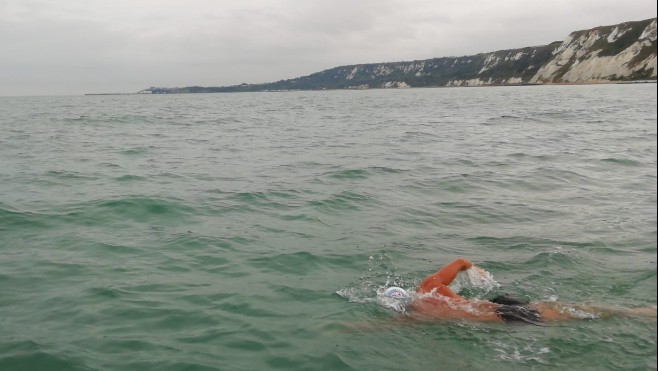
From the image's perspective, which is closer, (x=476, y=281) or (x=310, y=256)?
(x=476, y=281)

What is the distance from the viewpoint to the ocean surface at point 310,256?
20.0 feet

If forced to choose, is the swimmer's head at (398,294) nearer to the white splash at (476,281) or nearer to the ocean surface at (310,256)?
the ocean surface at (310,256)

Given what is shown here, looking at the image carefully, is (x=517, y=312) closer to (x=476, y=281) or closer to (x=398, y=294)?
(x=476, y=281)

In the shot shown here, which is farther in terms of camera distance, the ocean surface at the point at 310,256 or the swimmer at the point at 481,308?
the swimmer at the point at 481,308

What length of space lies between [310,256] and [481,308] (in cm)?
337

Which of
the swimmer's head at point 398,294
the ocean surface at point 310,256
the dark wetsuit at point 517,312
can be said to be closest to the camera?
the ocean surface at point 310,256

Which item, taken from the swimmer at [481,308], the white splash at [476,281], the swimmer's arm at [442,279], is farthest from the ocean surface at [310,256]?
the swimmer's arm at [442,279]

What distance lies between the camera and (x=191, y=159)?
20.5 meters

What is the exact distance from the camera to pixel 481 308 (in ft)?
24.1

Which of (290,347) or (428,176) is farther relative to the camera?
(428,176)

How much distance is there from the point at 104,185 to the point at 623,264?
1343 cm

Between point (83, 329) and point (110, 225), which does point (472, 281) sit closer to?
point (83, 329)

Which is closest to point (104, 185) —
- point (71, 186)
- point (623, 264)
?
point (71, 186)

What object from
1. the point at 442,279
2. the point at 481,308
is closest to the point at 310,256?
the point at 442,279
